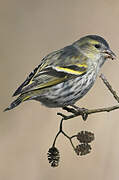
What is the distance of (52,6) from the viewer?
523 cm

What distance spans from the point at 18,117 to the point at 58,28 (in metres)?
1.14

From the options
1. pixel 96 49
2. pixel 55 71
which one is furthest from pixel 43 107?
pixel 55 71

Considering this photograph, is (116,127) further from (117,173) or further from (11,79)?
(11,79)

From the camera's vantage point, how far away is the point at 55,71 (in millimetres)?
3502

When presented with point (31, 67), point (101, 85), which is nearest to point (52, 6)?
point (31, 67)

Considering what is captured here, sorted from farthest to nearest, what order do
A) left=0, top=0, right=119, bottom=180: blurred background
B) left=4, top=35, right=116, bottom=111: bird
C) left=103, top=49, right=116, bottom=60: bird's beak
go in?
left=0, top=0, right=119, bottom=180: blurred background → left=103, top=49, right=116, bottom=60: bird's beak → left=4, top=35, right=116, bottom=111: bird

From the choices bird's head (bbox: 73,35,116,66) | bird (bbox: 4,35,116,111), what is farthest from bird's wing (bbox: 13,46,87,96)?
bird's head (bbox: 73,35,116,66)

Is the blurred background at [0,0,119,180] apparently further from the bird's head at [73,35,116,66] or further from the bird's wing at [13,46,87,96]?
the bird's wing at [13,46,87,96]

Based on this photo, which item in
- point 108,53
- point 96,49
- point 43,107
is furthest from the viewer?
point 43,107

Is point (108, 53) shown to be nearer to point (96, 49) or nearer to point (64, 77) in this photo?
point (96, 49)

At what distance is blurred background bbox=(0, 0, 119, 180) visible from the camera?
4.21 metres

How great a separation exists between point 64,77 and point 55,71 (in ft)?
0.27

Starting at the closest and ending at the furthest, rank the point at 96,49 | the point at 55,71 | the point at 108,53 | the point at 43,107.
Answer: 1. the point at 55,71
2. the point at 108,53
3. the point at 96,49
4. the point at 43,107

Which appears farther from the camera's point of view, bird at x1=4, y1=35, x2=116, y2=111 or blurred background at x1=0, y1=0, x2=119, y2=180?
blurred background at x1=0, y1=0, x2=119, y2=180
